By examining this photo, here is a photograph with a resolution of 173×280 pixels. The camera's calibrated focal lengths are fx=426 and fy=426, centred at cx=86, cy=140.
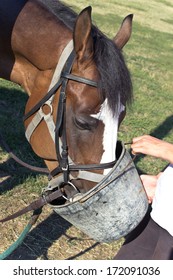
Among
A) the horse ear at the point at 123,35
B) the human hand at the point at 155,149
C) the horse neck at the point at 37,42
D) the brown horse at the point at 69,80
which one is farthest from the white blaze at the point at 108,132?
the horse ear at the point at 123,35

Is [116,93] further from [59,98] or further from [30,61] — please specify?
[30,61]

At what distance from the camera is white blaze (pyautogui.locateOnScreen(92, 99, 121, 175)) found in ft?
7.13

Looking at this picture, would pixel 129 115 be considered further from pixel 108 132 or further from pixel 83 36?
pixel 83 36

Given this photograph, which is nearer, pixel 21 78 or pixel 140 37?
pixel 21 78

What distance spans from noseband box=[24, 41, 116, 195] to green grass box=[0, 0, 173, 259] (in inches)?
16.3

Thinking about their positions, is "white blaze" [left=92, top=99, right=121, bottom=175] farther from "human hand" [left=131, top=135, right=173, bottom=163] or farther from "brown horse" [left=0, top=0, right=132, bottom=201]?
"human hand" [left=131, top=135, right=173, bottom=163]

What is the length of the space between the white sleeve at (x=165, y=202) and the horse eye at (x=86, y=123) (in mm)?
664

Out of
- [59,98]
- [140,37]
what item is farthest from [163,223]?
[140,37]

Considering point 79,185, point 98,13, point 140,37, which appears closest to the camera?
Answer: point 79,185

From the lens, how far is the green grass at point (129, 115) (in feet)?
12.1

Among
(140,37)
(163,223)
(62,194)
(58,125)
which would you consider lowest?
(140,37)

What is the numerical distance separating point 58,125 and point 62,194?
1.31 feet

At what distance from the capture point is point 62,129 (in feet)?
7.43

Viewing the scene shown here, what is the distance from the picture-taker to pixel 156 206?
262 cm
